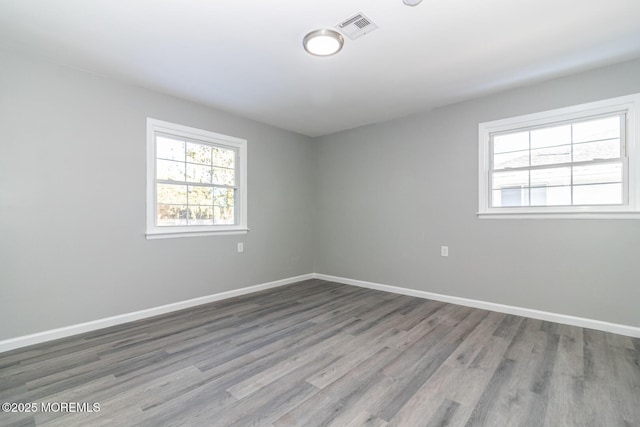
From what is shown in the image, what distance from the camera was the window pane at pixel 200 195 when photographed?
3.65 m

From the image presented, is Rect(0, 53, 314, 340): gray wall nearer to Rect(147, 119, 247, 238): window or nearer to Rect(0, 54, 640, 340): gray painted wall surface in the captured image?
Rect(0, 54, 640, 340): gray painted wall surface

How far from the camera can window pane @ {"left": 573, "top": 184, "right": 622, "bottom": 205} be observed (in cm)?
275

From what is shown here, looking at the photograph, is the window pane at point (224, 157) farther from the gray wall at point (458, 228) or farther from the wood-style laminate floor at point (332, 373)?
the wood-style laminate floor at point (332, 373)

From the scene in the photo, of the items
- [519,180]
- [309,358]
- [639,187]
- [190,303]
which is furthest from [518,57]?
[190,303]

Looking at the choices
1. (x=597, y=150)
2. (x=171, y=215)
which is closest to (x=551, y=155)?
(x=597, y=150)

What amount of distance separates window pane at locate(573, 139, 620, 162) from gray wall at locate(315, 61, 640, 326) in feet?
1.47

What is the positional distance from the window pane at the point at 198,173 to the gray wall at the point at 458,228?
202 cm

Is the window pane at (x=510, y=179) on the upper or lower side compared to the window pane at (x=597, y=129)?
lower

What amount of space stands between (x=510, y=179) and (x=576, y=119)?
80 centimetres

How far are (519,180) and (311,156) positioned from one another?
3176 millimetres

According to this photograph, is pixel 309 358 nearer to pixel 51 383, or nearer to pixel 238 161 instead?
pixel 51 383

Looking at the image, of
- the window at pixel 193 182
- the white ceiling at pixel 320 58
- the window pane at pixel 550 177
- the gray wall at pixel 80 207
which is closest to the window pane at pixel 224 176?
the window at pixel 193 182

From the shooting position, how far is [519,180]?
10.8 feet

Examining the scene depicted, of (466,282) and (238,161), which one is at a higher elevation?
(238,161)
